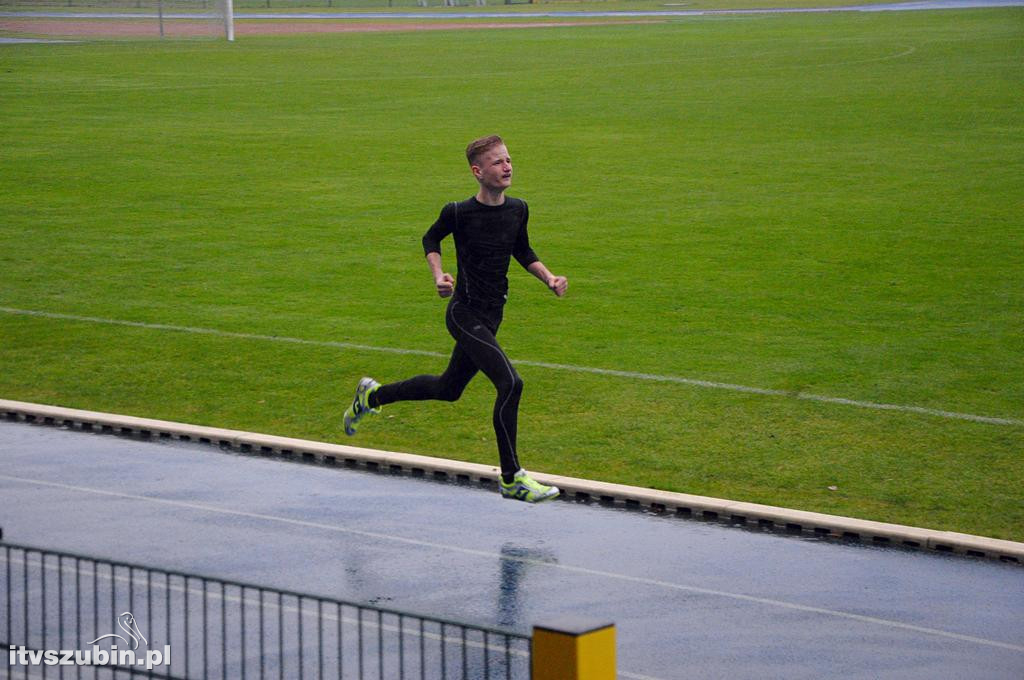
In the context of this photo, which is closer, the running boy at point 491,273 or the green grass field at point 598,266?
the running boy at point 491,273

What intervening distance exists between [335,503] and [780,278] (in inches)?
390

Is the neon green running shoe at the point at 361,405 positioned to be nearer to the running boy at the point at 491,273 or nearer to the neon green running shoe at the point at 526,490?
the running boy at the point at 491,273

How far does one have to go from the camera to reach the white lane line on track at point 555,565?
358 inches

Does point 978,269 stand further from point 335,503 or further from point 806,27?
point 806,27

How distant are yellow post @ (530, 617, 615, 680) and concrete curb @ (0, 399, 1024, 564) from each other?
5.33 metres

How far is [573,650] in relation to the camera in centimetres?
568

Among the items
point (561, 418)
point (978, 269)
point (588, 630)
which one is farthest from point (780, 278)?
point (588, 630)

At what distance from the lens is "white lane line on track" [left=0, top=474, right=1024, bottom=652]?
909 centimetres

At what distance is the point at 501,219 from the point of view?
11.1m

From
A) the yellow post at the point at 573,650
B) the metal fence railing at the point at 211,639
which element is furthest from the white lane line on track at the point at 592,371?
the yellow post at the point at 573,650

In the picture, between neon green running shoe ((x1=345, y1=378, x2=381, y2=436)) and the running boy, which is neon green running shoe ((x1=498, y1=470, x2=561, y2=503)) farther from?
neon green running shoe ((x1=345, y1=378, x2=381, y2=436))

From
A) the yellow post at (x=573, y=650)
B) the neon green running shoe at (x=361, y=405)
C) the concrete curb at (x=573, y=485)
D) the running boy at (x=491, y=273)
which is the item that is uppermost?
the running boy at (x=491, y=273)

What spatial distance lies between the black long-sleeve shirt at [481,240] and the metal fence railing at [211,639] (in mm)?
2726

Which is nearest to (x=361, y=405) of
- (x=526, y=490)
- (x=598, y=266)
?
(x=526, y=490)
